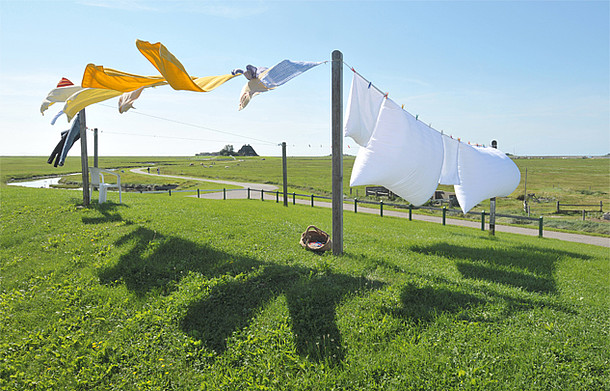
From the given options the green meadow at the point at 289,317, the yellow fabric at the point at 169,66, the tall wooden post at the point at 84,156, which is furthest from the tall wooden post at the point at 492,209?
the tall wooden post at the point at 84,156

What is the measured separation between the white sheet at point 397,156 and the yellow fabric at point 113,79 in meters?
5.23

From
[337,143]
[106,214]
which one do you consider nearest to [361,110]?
[337,143]

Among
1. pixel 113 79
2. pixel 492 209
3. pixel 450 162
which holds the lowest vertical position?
pixel 492 209

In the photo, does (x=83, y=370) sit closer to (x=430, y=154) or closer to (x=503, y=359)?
(x=503, y=359)

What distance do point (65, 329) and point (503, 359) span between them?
20.0 feet

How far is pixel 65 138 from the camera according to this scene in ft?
45.6

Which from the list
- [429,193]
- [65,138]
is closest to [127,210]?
[65,138]

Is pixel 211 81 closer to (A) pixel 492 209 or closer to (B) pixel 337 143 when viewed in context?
(B) pixel 337 143

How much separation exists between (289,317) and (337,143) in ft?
12.6

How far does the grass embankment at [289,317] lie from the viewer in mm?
4027

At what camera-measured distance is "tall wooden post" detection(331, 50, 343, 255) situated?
7184mm

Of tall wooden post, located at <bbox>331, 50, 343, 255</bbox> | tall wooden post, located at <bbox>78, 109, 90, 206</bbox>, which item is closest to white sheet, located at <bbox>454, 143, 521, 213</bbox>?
tall wooden post, located at <bbox>331, 50, 343, 255</bbox>

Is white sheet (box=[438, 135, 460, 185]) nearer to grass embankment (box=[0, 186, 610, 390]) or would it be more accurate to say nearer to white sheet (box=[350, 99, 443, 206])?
white sheet (box=[350, 99, 443, 206])

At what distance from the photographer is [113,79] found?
25.8 ft
